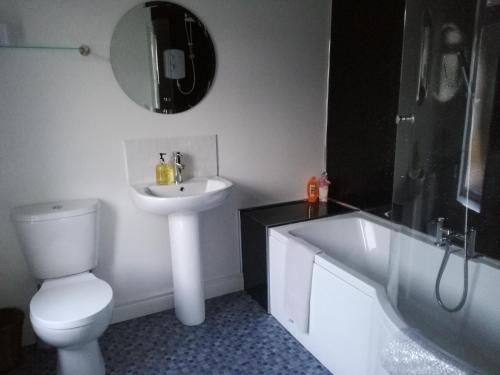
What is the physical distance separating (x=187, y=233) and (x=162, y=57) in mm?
1040

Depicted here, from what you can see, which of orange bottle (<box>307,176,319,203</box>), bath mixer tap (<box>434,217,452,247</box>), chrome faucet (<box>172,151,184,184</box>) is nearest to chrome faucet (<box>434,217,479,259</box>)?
bath mixer tap (<box>434,217,452,247</box>)

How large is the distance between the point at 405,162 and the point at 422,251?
1.50ft

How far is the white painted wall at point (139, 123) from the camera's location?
1.89 m

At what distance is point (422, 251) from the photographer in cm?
183

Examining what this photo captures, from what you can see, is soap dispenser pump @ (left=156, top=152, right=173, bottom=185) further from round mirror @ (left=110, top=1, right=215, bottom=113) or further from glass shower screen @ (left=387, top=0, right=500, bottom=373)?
glass shower screen @ (left=387, top=0, right=500, bottom=373)

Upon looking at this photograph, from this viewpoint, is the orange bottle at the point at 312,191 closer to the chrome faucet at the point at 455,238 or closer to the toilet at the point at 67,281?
the chrome faucet at the point at 455,238

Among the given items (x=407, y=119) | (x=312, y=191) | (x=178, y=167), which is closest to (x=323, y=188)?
(x=312, y=191)

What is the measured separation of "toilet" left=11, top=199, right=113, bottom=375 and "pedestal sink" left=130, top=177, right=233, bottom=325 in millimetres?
343

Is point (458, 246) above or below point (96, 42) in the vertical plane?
below

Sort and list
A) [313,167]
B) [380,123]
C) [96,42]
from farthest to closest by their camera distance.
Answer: [313,167] < [380,123] < [96,42]

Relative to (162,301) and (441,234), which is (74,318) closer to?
(162,301)

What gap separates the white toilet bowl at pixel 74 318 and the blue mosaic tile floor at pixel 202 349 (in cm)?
23

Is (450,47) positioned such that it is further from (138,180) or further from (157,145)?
(138,180)

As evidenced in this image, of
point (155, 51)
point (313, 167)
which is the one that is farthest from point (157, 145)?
point (313, 167)
